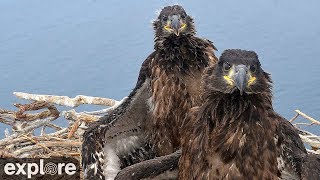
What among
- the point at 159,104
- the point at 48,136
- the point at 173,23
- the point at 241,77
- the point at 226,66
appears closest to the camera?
the point at 241,77

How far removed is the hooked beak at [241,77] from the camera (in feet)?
12.0

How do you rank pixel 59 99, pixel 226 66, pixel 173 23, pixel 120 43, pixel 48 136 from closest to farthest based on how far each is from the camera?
1. pixel 226 66
2. pixel 173 23
3. pixel 59 99
4. pixel 48 136
5. pixel 120 43

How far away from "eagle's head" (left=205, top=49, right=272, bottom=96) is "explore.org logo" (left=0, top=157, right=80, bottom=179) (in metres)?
2.92

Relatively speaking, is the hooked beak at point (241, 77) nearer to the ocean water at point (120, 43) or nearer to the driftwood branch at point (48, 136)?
the driftwood branch at point (48, 136)

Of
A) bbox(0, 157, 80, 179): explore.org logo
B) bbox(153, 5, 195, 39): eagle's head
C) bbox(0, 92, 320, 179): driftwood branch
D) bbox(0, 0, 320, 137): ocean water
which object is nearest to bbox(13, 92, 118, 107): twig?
bbox(0, 92, 320, 179): driftwood branch

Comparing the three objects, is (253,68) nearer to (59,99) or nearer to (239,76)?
(239,76)

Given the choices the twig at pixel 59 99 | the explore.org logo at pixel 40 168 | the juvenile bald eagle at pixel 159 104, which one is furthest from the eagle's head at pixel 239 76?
the twig at pixel 59 99

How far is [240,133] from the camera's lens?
3.74 m

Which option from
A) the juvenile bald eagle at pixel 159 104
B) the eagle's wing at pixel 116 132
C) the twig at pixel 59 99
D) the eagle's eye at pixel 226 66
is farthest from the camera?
the twig at pixel 59 99

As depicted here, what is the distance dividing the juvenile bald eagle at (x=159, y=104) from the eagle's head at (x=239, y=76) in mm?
1185

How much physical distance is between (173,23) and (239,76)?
1.87 meters

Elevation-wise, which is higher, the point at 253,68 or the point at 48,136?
the point at 253,68

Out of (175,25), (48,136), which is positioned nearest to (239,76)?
(175,25)

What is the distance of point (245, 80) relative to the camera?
3699 mm
